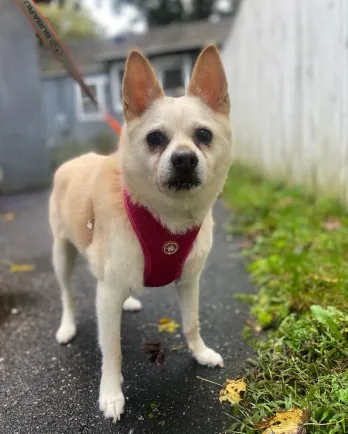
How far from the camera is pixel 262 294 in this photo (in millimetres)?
3344

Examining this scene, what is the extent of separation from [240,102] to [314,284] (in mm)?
7178

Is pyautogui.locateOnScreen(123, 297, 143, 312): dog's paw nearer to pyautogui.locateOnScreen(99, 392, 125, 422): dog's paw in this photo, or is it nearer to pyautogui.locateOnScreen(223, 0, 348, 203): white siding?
pyautogui.locateOnScreen(99, 392, 125, 422): dog's paw

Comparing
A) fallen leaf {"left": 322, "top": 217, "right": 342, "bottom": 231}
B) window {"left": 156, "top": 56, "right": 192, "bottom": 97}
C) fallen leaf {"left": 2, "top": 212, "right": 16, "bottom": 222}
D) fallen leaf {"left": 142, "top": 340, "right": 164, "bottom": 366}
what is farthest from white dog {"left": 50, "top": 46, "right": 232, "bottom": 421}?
window {"left": 156, "top": 56, "right": 192, "bottom": 97}

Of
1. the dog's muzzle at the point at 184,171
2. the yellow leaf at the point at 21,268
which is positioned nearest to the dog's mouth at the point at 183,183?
the dog's muzzle at the point at 184,171

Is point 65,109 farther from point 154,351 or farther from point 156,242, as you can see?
point 156,242

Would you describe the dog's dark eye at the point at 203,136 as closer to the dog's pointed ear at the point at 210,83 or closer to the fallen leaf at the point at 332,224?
the dog's pointed ear at the point at 210,83

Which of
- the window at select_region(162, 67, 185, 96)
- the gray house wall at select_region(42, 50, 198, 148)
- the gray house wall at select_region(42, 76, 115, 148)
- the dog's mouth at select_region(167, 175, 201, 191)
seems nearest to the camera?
the dog's mouth at select_region(167, 175, 201, 191)

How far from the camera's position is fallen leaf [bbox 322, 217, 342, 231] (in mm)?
4199

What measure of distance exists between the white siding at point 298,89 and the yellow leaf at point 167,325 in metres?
2.65

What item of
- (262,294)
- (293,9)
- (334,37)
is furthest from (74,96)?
(262,294)

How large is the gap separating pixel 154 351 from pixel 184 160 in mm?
1413

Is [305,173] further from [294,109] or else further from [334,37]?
[334,37]

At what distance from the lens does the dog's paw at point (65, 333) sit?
2.96 meters

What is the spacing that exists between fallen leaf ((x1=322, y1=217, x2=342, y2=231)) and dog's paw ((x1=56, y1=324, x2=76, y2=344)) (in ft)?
8.59
